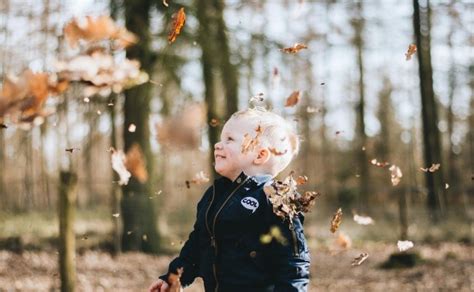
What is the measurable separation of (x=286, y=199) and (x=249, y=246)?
0.24 meters

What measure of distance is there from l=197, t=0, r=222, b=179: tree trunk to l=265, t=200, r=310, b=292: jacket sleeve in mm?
8308

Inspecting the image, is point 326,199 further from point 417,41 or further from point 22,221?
point 22,221

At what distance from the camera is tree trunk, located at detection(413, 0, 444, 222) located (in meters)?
14.4

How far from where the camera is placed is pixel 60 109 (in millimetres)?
9875

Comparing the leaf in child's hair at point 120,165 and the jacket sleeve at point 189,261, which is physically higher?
the leaf in child's hair at point 120,165

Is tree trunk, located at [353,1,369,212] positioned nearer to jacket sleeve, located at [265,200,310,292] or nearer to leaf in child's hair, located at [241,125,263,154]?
leaf in child's hair, located at [241,125,263,154]

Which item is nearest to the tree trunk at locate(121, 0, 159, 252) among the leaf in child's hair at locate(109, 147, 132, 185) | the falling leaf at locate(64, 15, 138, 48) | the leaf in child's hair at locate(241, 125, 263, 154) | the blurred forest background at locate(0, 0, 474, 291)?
the blurred forest background at locate(0, 0, 474, 291)

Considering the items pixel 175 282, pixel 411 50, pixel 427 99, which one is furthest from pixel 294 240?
pixel 427 99

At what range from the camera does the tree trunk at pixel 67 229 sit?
4.82 metres

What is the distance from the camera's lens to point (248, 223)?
8.46 ft

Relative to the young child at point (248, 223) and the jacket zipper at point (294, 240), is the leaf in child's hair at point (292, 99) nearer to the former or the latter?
the young child at point (248, 223)

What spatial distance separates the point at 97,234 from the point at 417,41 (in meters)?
8.00

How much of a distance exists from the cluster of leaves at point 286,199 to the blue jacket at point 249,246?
0.08 feet

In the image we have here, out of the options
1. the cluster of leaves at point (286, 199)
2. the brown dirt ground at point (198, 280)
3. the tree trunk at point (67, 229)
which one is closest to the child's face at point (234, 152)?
the cluster of leaves at point (286, 199)
